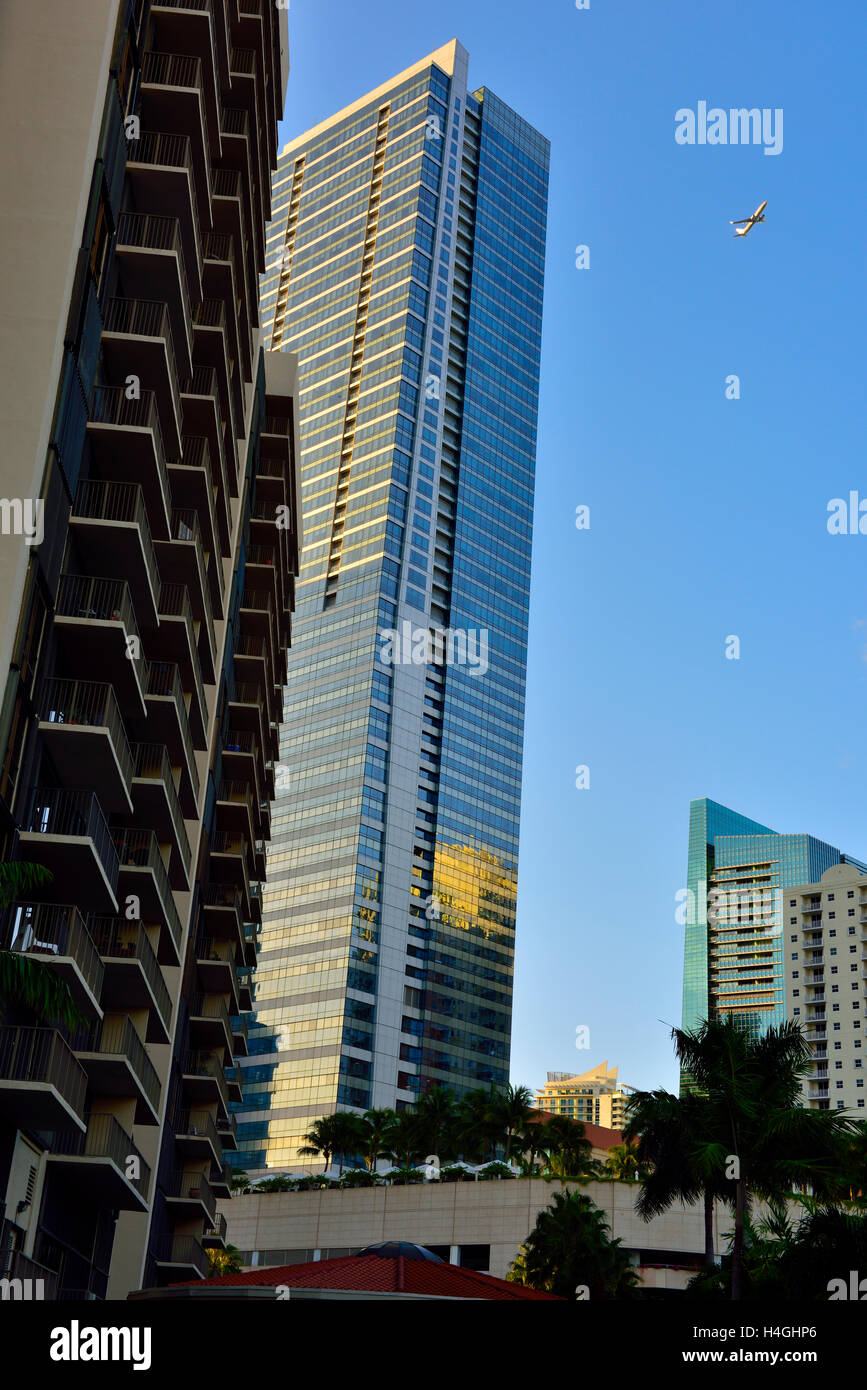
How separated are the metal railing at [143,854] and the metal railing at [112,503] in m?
9.64

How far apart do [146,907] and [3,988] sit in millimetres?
21547

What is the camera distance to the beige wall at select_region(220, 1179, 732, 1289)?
90.7 metres

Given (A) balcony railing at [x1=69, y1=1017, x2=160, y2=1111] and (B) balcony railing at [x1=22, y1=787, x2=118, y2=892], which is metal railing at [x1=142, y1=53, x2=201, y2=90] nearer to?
(B) balcony railing at [x1=22, y1=787, x2=118, y2=892]

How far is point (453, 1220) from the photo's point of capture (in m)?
94.9

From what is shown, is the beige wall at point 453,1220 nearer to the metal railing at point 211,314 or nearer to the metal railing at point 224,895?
the metal railing at point 224,895

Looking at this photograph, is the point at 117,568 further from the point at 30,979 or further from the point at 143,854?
the point at 30,979

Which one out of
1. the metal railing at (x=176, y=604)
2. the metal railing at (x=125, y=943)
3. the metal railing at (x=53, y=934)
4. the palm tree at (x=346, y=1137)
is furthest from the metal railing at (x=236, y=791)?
the palm tree at (x=346, y=1137)

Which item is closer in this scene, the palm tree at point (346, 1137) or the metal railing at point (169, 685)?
the metal railing at point (169, 685)

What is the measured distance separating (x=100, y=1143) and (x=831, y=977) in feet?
527

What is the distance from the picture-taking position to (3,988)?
20.8 metres

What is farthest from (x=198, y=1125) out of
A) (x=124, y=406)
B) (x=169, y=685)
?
(x=124, y=406)

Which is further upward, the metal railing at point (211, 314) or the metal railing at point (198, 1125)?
the metal railing at point (211, 314)

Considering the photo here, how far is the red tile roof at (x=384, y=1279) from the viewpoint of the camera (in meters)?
21.7
